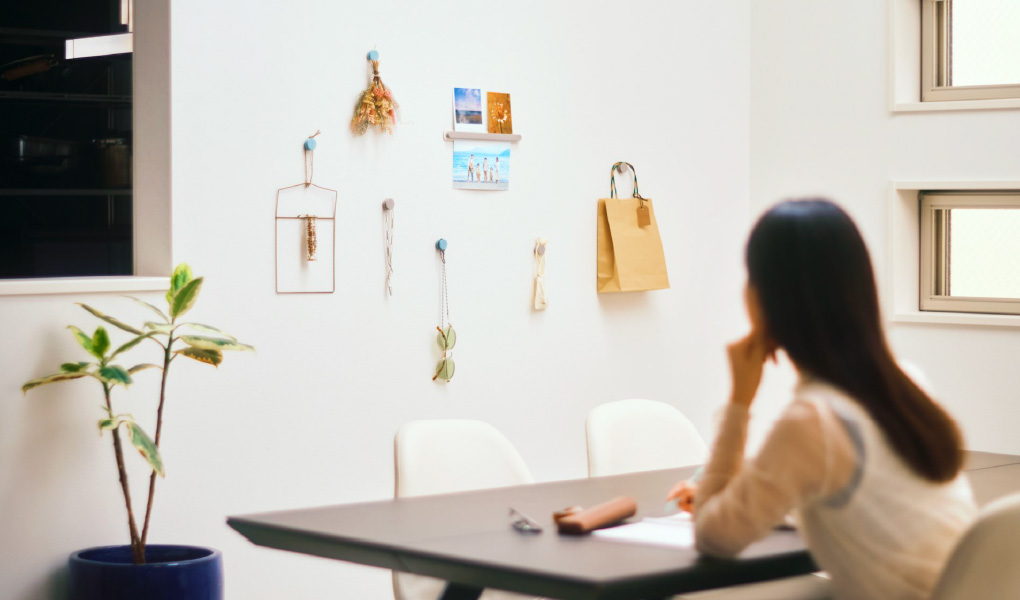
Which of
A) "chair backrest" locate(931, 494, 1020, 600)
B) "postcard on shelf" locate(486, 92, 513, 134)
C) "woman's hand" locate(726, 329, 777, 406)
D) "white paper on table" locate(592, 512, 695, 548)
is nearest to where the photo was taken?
"chair backrest" locate(931, 494, 1020, 600)

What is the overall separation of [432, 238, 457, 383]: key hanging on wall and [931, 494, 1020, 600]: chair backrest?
7.80 ft

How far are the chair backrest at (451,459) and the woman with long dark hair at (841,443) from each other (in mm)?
1039

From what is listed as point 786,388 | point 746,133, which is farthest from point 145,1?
point 786,388

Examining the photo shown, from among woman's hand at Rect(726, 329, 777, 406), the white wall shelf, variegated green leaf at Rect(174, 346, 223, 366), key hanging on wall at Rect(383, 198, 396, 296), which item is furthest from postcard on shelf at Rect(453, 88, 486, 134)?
woman's hand at Rect(726, 329, 777, 406)

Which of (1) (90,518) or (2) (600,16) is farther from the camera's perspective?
(2) (600,16)

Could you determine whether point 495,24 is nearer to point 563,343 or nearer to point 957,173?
point 563,343

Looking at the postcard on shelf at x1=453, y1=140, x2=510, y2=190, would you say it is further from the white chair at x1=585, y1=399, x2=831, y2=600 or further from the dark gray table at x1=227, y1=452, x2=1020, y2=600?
the dark gray table at x1=227, y1=452, x2=1020, y2=600

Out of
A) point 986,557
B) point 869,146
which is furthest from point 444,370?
point 986,557

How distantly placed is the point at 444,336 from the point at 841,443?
7.65ft

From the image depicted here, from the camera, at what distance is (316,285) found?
356cm

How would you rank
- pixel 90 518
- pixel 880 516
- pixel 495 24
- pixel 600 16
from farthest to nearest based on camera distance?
pixel 600 16
pixel 495 24
pixel 90 518
pixel 880 516

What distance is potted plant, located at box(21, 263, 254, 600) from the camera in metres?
2.81

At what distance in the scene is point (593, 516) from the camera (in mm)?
1934

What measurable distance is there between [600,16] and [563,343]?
3.94 ft
